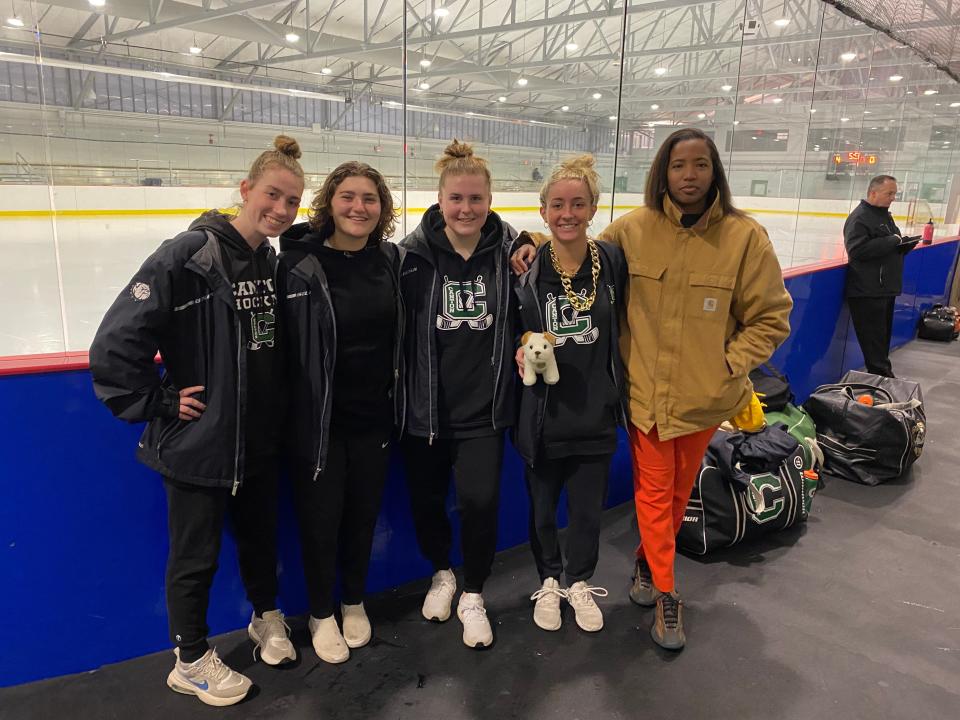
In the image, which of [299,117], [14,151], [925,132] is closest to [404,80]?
[14,151]

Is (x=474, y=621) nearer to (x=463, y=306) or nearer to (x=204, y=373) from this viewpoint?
(x=463, y=306)

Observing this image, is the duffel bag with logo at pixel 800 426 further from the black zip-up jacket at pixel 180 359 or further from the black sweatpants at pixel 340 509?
the black zip-up jacket at pixel 180 359

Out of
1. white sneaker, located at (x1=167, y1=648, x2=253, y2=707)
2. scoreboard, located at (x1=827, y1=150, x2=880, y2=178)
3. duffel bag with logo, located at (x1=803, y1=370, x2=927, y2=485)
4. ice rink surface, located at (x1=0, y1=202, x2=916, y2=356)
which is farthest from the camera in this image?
scoreboard, located at (x1=827, y1=150, x2=880, y2=178)

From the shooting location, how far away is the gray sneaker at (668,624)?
6.24 feet

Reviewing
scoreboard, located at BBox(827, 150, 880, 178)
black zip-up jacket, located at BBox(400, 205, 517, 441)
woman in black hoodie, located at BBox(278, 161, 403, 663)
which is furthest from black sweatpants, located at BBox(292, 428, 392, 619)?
scoreboard, located at BBox(827, 150, 880, 178)

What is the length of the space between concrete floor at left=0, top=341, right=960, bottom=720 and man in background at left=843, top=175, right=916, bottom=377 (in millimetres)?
2387

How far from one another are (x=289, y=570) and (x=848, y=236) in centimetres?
434

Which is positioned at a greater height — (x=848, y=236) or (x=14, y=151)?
(x=14, y=151)

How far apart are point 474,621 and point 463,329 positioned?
902 mm

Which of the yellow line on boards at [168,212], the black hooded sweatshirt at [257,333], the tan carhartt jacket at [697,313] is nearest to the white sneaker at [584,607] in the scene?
the tan carhartt jacket at [697,313]

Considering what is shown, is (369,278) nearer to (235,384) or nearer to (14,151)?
(235,384)

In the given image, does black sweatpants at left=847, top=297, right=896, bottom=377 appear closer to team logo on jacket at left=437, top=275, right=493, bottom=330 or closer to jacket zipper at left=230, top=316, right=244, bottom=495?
team logo on jacket at left=437, top=275, right=493, bottom=330

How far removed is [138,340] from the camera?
137 cm

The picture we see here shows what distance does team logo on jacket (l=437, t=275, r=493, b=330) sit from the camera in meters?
1.71
